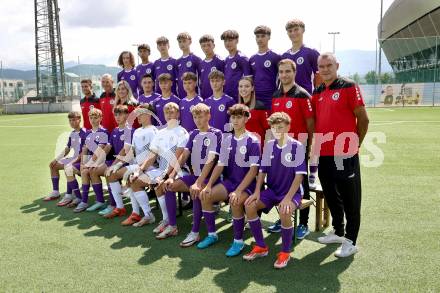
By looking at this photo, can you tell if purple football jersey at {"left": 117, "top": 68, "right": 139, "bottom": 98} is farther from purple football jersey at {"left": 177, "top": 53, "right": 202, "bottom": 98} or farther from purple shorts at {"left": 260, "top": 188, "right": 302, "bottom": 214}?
purple shorts at {"left": 260, "top": 188, "right": 302, "bottom": 214}

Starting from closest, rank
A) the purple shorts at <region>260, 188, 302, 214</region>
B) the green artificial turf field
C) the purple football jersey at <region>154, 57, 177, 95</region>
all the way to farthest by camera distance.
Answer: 1. the green artificial turf field
2. the purple shorts at <region>260, 188, 302, 214</region>
3. the purple football jersey at <region>154, 57, 177, 95</region>

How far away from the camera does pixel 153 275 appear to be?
137 inches

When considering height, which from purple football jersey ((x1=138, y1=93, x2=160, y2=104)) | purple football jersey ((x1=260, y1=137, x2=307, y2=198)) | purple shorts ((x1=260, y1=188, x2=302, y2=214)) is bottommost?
purple shorts ((x1=260, y1=188, x2=302, y2=214))

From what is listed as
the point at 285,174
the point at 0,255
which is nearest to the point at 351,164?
the point at 285,174

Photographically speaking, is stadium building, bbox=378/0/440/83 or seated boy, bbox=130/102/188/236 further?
stadium building, bbox=378/0/440/83

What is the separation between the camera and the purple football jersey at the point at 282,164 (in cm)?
375

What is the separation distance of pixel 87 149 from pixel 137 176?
5.01ft

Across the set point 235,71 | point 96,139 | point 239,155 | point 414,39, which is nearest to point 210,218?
point 239,155

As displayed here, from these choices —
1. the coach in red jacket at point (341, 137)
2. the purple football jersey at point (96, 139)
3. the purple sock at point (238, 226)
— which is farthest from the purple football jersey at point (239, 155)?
the purple football jersey at point (96, 139)

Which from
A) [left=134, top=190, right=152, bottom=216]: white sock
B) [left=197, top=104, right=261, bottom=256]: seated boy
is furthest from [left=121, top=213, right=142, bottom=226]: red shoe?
[left=197, top=104, right=261, bottom=256]: seated boy

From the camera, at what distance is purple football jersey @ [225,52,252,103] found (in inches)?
205

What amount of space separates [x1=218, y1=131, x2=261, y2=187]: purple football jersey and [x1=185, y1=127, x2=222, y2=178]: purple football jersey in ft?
0.43

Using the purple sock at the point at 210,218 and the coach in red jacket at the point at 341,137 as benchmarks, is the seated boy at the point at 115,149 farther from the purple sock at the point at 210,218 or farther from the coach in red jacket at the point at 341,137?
the coach in red jacket at the point at 341,137

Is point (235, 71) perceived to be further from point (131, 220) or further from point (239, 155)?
point (131, 220)
